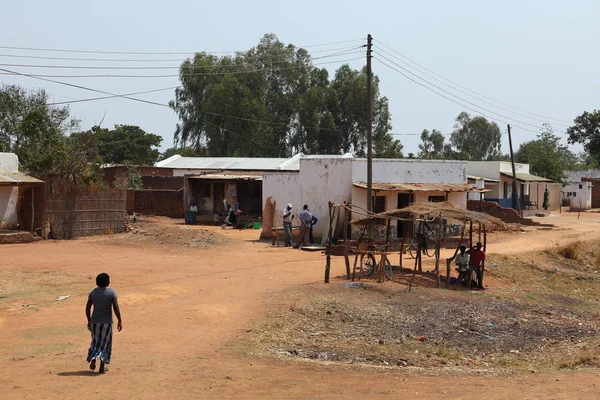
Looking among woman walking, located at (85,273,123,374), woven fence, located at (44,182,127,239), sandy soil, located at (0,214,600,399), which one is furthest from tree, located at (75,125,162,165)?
woman walking, located at (85,273,123,374)

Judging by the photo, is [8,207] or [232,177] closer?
[8,207]

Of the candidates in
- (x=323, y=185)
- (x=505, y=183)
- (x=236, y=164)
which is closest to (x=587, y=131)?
(x=505, y=183)

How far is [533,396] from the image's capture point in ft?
32.8

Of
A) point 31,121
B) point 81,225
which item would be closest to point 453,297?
point 81,225

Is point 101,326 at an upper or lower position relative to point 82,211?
lower

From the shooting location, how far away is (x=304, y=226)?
2778 centimetres

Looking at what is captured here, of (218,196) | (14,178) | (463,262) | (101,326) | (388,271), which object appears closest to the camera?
(101,326)

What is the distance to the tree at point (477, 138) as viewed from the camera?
97.1 meters

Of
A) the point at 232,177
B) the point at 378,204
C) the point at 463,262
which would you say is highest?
the point at 232,177

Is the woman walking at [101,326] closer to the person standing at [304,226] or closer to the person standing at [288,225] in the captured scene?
the person standing at [304,226]

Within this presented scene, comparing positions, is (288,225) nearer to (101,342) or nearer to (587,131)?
(101,342)

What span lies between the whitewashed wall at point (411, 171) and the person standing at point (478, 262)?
29.7ft

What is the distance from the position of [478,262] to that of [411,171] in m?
10.6

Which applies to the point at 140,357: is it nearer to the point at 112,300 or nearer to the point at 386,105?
the point at 112,300
